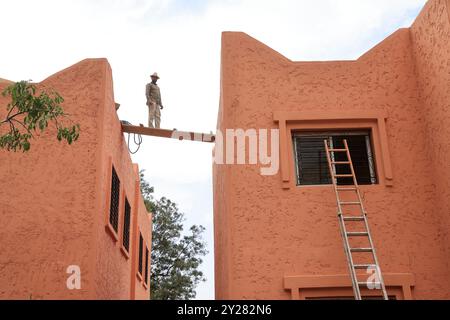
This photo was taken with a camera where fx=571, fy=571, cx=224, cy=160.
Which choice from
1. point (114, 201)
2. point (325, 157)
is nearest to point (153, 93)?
point (114, 201)

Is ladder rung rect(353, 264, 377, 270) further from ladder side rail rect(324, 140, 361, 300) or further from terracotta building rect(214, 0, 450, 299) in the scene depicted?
terracotta building rect(214, 0, 450, 299)

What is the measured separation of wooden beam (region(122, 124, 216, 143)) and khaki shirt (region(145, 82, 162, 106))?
5.01 feet

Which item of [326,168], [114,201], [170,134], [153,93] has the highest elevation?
[153,93]

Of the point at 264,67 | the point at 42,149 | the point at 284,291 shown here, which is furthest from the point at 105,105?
the point at 284,291

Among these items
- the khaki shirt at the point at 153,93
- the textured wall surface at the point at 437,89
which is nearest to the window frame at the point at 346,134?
the textured wall surface at the point at 437,89

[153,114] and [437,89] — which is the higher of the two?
[153,114]

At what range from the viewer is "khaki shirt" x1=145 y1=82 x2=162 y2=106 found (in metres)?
14.2

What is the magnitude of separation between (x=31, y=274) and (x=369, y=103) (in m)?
6.06

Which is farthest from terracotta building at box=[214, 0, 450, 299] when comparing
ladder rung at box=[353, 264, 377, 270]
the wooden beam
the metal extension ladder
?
the wooden beam

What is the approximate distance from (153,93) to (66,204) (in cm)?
567

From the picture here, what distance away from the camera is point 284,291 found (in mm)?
8359

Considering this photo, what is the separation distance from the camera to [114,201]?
36.8 ft

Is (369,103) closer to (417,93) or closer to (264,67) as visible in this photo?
(417,93)

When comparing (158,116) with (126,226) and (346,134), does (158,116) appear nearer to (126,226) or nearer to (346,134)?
(126,226)
